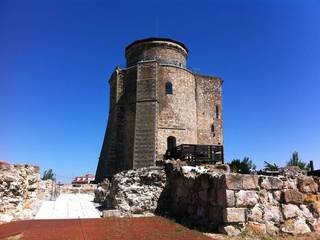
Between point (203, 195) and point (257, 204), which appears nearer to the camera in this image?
point (257, 204)

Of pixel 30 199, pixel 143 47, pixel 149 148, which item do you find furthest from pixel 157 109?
pixel 30 199

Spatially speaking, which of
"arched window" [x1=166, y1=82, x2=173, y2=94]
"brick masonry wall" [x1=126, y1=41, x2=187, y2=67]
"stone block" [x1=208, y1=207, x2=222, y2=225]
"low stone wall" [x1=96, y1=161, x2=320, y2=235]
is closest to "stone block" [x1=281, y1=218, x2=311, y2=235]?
"low stone wall" [x1=96, y1=161, x2=320, y2=235]

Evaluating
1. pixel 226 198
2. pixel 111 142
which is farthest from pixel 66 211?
pixel 111 142

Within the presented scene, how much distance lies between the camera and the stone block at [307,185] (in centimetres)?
763

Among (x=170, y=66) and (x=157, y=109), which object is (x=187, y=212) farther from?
(x=170, y=66)

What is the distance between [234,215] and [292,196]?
1.58 m

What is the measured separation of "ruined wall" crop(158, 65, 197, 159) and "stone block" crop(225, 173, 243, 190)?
21.6 m

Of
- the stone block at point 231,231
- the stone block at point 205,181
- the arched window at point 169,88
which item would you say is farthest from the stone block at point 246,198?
the arched window at point 169,88

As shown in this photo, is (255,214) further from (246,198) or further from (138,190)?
(138,190)

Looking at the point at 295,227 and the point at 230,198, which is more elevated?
the point at 230,198

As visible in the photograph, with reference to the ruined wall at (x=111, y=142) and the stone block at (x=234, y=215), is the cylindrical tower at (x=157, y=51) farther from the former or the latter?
the stone block at (x=234, y=215)

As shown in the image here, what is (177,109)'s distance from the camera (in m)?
30.6

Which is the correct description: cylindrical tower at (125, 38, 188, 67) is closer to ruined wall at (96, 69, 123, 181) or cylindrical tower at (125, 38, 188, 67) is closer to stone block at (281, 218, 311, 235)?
ruined wall at (96, 69, 123, 181)

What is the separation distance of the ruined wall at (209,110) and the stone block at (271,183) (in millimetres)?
24449
